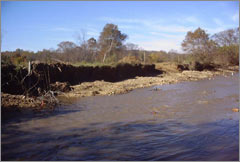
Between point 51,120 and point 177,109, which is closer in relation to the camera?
point 51,120

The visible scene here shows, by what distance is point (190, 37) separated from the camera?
38031 millimetres

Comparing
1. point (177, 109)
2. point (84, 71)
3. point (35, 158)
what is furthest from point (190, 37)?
point (35, 158)

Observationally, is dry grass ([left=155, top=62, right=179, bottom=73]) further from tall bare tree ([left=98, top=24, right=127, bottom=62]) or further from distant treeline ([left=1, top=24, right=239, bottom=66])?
tall bare tree ([left=98, top=24, right=127, bottom=62])

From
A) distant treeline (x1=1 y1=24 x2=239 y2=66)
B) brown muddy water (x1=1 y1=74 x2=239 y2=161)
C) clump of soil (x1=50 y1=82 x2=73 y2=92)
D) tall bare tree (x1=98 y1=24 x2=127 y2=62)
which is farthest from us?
tall bare tree (x1=98 y1=24 x2=127 y2=62)

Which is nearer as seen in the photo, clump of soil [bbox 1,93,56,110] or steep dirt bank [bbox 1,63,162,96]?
clump of soil [bbox 1,93,56,110]

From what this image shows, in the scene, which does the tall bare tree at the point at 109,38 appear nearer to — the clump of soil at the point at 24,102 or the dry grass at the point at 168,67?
the dry grass at the point at 168,67

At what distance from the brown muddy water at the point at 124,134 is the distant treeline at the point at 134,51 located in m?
13.9

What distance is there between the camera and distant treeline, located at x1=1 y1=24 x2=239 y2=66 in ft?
84.0

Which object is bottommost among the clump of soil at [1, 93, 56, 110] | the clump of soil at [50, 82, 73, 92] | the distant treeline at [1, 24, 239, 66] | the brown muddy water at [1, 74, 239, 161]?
the brown muddy water at [1, 74, 239, 161]

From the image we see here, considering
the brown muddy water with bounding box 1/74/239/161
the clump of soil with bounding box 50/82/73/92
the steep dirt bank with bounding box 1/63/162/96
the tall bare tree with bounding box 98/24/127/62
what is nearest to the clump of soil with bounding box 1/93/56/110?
the brown muddy water with bounding box 1/74/239/161

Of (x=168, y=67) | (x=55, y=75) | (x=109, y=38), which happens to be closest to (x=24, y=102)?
(x=55, y=75)

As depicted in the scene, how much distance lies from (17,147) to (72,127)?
1.74 metres

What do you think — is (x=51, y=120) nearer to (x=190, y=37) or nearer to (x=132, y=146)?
(x=132, y=146)

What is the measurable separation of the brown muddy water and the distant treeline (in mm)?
13904
